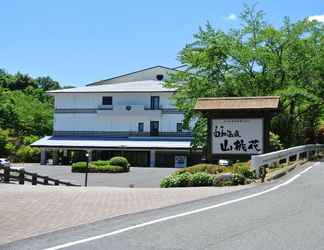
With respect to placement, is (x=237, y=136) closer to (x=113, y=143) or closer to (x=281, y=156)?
(x=281, y=156)

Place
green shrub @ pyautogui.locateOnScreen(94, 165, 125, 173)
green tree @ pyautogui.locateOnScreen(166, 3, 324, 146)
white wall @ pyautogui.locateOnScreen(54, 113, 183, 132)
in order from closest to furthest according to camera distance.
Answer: green tree @ pyautogui.locateOnScreen(166, 3, 324, 146), green shrub @ pyautogui.locateOnScreen(94, 165, 125, 173), white wall @ pyautogui.locateOnScreen(54, 113, 183, 132)

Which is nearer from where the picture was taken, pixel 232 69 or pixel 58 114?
pixel 232 69

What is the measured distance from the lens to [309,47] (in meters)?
38.9

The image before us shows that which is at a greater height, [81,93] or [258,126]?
[81,93]

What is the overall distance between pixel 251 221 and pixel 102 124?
59.4 meters

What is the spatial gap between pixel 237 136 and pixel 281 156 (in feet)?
6.90

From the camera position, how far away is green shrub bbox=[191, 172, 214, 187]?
19453mm

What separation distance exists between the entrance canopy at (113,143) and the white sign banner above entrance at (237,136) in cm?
3598

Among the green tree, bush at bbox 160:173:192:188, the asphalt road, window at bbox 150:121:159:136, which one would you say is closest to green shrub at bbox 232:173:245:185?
bush at bbox 160:173:192:188

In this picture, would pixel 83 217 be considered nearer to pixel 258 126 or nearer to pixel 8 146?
pixel 258 126

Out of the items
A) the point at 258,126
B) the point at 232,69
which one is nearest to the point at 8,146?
the point at 232,69

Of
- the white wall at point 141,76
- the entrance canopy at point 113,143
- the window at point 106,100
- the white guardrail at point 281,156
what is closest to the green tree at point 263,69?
the white guardrail at point 281,156

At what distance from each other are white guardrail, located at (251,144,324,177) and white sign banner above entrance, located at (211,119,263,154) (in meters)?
1.25

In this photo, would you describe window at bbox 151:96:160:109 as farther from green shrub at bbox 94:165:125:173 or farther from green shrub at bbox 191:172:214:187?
green shrub at bbox 191:172:214:187
